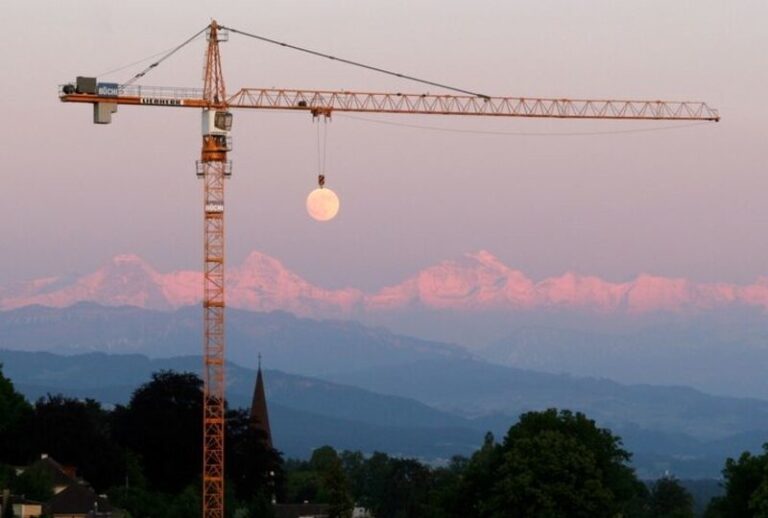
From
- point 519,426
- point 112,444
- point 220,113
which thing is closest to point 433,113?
point 220,113

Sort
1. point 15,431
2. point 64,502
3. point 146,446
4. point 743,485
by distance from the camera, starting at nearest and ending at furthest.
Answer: point 743,485 < point 64,502 < point 15,431 < point 146,446

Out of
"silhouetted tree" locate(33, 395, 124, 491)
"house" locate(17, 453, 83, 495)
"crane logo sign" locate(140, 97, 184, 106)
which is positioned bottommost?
"house" locate(17, 453, 83, 495)

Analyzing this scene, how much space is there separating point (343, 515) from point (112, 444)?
924 inches

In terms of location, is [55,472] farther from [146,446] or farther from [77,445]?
[146,446]

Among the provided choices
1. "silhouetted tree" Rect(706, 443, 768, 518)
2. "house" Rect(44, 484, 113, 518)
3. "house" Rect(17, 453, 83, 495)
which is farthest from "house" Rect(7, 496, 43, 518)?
"silhouetted tree" Rect(706, 443, 768, 518)

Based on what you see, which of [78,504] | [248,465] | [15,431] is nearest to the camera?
[78,504]

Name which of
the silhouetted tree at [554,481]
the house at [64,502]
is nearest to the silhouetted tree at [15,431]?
the house at [64,502]

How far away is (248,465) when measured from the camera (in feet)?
478

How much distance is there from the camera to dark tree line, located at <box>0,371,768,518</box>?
332 ft

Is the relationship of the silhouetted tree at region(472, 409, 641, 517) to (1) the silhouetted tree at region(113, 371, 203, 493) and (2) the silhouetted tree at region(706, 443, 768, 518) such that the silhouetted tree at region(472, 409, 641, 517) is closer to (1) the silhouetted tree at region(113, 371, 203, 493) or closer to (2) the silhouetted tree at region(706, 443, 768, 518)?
(2) the silhouetted tree at region(706, 443, 768, 518)

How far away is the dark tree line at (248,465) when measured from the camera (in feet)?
332

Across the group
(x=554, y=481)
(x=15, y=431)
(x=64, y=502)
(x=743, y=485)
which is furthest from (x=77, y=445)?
(x=743, y=485)

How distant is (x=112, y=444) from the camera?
5497 inches

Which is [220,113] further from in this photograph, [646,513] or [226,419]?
[646,513]
